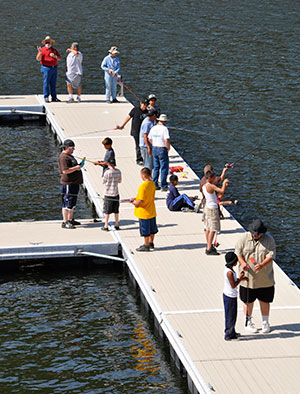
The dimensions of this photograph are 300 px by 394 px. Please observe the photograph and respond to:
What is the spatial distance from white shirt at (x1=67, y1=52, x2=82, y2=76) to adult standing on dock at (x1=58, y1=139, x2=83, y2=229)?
9.49 metres

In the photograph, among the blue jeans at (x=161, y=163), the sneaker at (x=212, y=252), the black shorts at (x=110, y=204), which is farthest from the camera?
the blue jeans at (x=161, y=163)

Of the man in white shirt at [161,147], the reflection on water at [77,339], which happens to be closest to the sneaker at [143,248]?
the reflection on water at [77,339]

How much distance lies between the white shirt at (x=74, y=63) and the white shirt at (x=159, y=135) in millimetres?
7795

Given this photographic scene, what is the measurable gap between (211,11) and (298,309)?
30.6 metres

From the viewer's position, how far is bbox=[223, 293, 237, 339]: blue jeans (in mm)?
13039

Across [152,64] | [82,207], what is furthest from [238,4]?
[82,207]

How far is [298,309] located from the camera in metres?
14.4

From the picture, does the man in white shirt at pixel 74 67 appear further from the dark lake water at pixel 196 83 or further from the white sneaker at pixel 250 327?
the white sneaker at pixel 250 327

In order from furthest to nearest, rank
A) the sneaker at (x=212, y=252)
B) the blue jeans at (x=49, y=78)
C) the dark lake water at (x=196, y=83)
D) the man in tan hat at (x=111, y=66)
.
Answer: the blue jeans at (x=49, y=78) < the man in tan hat at (x=111, y=66) < the dark lake water at (x=196, y=83) < the sneaker at (x=212, y=252)

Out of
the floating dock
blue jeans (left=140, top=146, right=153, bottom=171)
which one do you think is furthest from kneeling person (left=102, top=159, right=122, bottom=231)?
blue jeans (left=140, top=146, right=153, bottom=171)

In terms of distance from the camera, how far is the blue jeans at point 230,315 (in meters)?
13.0

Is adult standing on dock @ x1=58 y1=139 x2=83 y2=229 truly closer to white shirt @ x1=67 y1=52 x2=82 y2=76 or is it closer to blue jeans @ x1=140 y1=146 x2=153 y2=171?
blue jeans @ x1=140 y1=146 x2=153 y2=171

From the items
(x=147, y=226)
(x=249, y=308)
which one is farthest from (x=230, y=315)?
(x=147, y=226)

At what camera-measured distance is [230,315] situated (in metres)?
13.1
